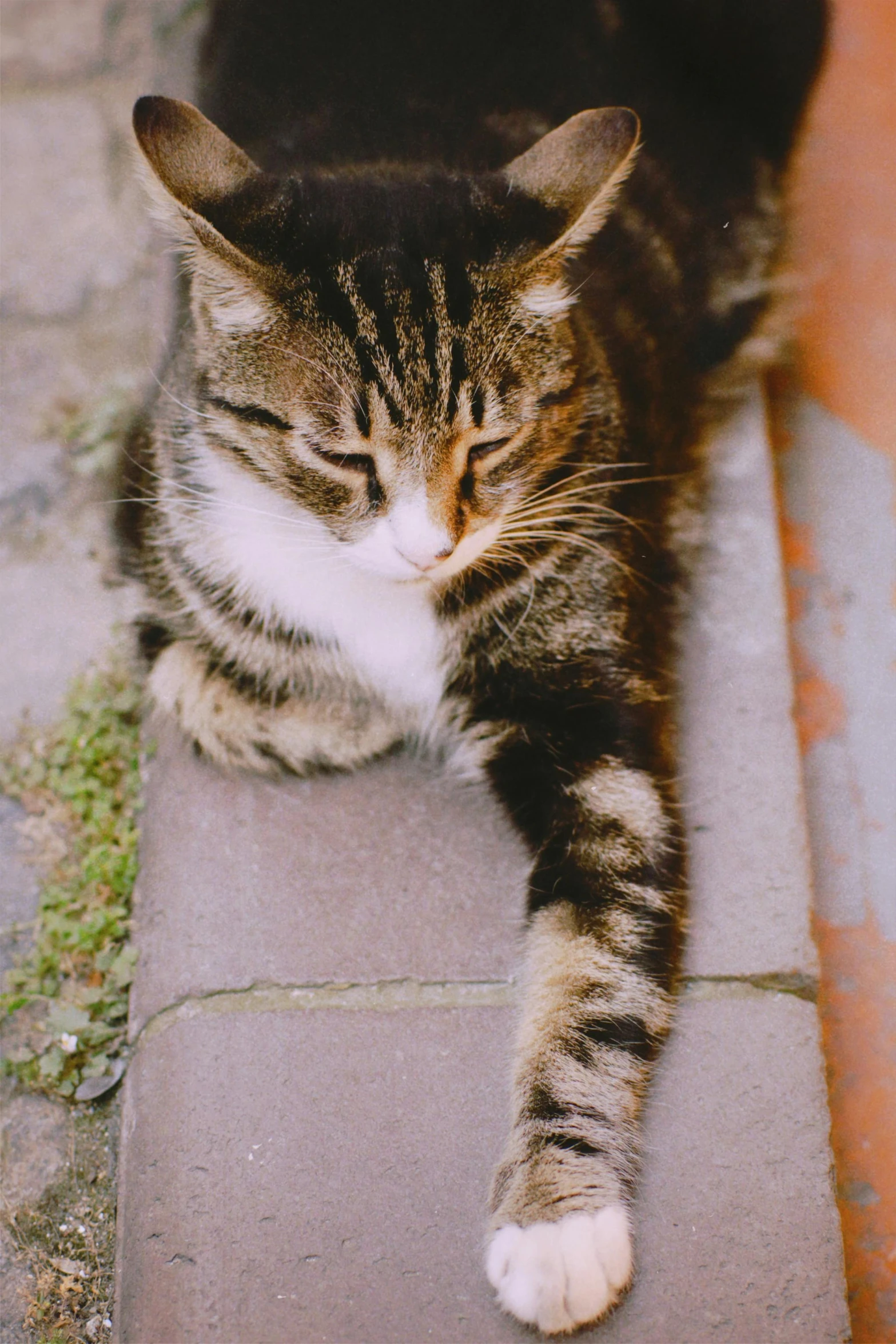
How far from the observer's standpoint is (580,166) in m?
1.18

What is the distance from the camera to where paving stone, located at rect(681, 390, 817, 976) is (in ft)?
4.60

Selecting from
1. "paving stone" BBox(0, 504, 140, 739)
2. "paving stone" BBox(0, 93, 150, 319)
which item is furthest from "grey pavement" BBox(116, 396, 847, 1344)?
"paving stone" BBox(0, 93, 150, 319)

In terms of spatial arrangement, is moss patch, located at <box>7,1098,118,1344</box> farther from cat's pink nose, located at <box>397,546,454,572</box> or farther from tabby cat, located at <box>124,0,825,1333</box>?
cat's pink nose, located at <box>397,546,454,572</box>

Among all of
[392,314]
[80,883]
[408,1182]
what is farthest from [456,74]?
[408,1182]

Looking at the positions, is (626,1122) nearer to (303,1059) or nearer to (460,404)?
(303,1059)

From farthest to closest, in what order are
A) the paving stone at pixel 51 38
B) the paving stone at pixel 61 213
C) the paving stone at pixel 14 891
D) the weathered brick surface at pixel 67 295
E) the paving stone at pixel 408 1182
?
the paving stone at pixel 51 38
the paving stone at pixel 61 213
the weathered brick surface at pixel 67 295
the paving stone at pixel 14 891
the paving stone at pixel 408 1182

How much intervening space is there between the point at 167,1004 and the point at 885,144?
79.1 inches

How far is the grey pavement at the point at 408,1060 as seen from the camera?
118cm

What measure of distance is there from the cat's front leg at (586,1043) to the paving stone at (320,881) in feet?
0.31

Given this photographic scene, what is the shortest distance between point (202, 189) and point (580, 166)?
0.41 m

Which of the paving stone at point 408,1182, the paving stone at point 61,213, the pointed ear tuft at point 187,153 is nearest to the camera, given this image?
the pointed ear tuft at point 187,153

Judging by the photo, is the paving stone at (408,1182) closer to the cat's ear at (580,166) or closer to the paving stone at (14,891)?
the paving stone at (14,891)

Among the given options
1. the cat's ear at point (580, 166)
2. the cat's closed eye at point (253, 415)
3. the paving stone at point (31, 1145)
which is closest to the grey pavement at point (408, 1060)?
the paving stone at point (31, 1145)

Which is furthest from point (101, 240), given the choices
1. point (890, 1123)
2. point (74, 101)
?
point (890, 1123)
